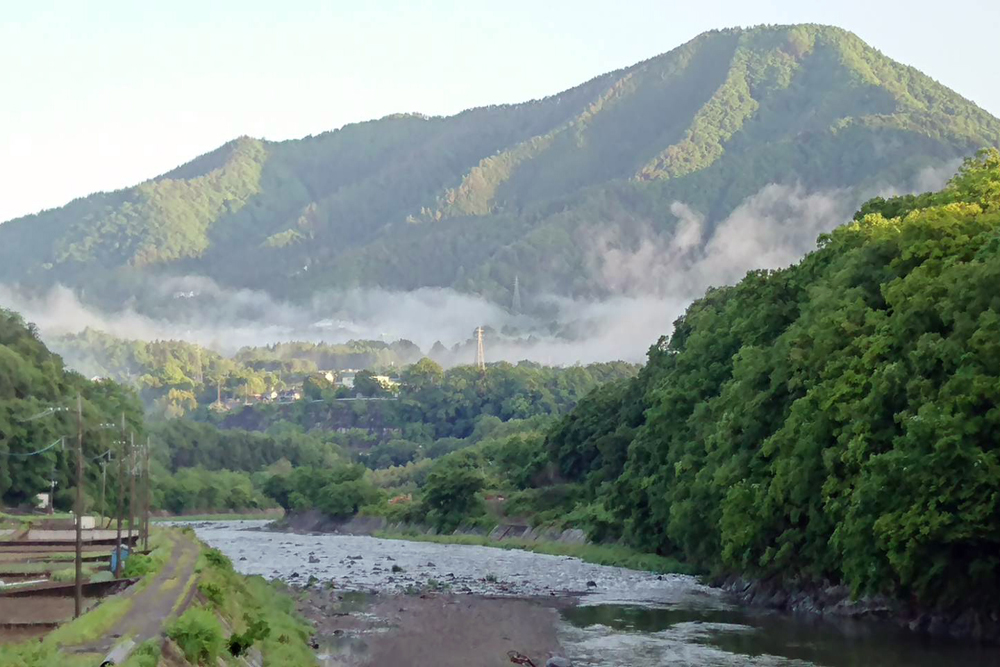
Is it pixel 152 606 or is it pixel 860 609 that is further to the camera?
pixel 860 609

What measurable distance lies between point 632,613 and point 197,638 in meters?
36.7

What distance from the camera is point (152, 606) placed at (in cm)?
4759

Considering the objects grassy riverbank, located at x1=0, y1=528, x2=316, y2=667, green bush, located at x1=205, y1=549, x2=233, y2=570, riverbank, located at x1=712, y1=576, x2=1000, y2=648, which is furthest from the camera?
green bush, located at x1=205, y1=549, x2=233, y2=570

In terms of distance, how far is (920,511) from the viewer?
182ft

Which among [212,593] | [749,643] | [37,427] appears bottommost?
[749,643]

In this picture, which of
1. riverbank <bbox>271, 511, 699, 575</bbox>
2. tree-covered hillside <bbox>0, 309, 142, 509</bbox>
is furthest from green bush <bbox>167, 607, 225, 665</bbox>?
tree-covered hillside <bbox>0, 309, 142, 509</bbox>

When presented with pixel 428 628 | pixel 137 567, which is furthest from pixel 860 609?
pixel 137 567

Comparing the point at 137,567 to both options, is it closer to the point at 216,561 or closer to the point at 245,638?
the point at 216,561

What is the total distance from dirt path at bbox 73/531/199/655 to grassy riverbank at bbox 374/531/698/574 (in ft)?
107

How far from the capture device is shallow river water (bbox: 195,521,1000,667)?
53438 millimetres

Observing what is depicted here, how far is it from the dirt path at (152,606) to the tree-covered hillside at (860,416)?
25.6 m

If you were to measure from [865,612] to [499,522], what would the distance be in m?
79.6

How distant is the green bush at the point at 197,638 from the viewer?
3507cm

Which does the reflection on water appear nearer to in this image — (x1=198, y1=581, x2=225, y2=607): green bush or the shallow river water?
the shallow river water
